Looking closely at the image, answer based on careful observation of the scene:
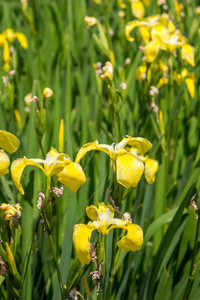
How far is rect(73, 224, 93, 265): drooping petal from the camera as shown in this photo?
65cm

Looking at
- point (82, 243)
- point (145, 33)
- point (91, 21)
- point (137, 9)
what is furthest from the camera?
point (137, 9)

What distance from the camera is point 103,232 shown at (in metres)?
0.72

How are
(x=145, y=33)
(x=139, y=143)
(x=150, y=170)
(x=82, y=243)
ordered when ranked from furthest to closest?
(x=145, y=33) → (x=150, y=170) → (x=139, y=143) → (x=82, y=243)

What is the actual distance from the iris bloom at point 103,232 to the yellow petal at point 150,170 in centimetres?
44

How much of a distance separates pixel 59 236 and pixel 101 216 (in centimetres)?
49

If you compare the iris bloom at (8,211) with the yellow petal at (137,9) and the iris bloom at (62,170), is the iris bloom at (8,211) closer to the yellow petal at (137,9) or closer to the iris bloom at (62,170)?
the iris bloom at (62,170)

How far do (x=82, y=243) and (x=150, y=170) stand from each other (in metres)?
0.57

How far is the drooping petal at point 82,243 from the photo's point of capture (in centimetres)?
65

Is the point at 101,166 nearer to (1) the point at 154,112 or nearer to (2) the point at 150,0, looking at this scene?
(1) the point at 154,112

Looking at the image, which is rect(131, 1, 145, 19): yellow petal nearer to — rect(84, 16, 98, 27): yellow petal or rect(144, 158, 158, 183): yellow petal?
rect(84, 16, 98, 27): yellow petal

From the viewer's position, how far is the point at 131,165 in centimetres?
69

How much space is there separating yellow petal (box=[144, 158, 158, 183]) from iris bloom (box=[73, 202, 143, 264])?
1.44ft

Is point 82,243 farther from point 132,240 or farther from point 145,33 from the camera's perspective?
point 145,33

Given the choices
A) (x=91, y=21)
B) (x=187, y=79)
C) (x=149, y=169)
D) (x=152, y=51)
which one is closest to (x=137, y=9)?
(x=91, y=21)
